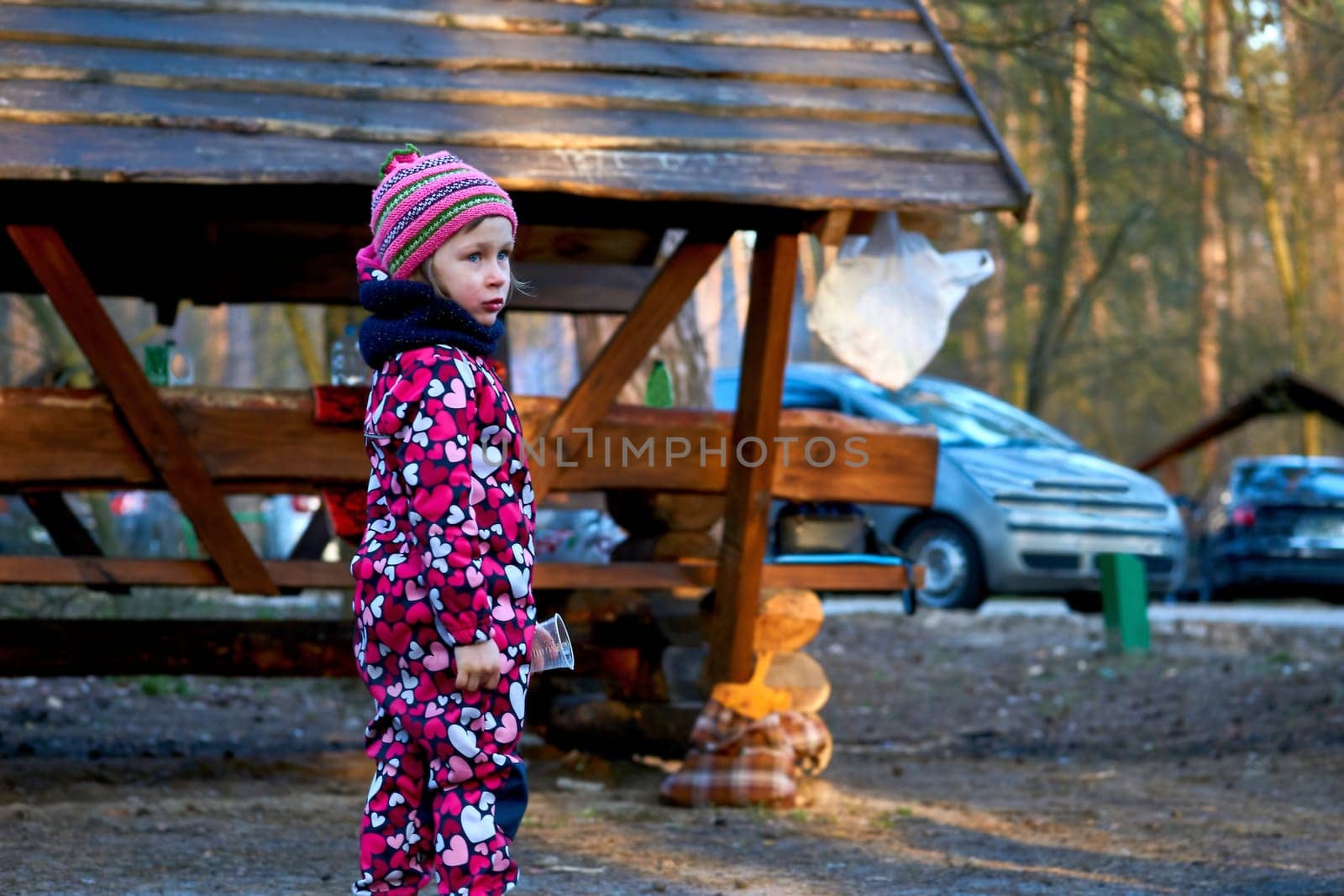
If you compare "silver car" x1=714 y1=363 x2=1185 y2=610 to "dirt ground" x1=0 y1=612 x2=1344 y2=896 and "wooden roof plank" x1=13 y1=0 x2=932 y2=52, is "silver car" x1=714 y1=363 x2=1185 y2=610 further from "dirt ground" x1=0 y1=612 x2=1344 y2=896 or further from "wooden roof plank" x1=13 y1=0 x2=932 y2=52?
"wooden roof plank" x1=13 y1=0 x2=932 y2=52

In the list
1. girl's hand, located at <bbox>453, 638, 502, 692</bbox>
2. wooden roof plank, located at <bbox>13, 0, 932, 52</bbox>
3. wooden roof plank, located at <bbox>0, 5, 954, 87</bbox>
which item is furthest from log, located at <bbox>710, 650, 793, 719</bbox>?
girl's hand, located at <bbox>453, 638, 502, 692</bbox>

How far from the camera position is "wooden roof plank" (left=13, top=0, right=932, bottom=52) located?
6027mm

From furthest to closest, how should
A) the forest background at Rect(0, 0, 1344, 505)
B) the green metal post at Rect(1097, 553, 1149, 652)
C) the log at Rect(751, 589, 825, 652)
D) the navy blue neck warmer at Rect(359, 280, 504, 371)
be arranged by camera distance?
the forest background at Rect(0, 0, 1344, 505), the green metal post at Rect(1097, 553, 1149, 652), the log at Rect(751, 589, 825, 652), the navy blue neck warmer at Rect(359, 280, 504, 371)

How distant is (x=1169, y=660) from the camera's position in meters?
11.2

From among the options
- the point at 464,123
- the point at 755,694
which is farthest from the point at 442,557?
the point at 755,694

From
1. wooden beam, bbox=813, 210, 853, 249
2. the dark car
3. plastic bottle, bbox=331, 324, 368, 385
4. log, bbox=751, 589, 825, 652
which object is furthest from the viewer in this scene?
the dark car

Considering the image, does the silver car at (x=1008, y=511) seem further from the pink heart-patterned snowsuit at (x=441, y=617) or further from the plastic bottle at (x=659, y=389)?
the pink heart-patterned snowsuit at (x=441, y=617)

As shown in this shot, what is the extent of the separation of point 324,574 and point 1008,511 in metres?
8.09

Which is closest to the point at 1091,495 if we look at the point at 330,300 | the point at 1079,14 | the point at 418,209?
the point at 1079,14

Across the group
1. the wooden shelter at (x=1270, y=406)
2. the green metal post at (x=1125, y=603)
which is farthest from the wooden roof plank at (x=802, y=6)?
the wooden shelter at (x=1270, y=406)

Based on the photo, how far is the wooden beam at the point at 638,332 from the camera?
6234 mm

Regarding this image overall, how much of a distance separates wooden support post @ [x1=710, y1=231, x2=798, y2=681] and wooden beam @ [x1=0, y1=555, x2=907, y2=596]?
189 mm

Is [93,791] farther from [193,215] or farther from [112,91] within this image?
[112,91]

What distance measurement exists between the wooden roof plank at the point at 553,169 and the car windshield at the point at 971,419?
26.2ft
